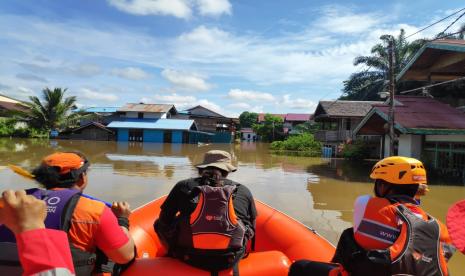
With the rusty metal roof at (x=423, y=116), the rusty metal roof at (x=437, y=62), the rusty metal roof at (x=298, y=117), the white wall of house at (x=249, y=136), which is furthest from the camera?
the white wall of house at (x=249, y=136)

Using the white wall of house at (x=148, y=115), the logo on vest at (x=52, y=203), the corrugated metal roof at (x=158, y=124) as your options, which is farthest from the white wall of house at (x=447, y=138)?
the white wall of house at (x=148, y=115)

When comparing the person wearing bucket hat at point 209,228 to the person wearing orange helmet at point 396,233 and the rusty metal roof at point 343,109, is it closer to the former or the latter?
the person wearing orange helmet at point 396,233

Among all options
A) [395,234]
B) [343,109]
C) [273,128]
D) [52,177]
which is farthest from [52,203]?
[273,128]

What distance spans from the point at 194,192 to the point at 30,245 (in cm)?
156

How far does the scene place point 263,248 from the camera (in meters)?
4.23

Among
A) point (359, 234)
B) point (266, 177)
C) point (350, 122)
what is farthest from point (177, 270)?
point (350, 122)

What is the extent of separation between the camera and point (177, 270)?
2531 millimetres

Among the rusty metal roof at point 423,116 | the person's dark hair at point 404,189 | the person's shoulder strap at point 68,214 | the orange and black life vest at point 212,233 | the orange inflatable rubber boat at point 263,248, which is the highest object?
the rusty metal roof at point 423,116

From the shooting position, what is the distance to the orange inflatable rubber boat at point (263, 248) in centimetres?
255

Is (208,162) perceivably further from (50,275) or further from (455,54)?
(455,54)

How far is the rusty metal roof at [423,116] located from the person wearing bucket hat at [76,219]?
1200cm

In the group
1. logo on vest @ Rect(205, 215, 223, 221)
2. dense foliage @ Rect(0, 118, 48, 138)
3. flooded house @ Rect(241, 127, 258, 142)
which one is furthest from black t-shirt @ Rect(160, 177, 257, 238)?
flooded house @ Rect(241, 127, 258, 142)

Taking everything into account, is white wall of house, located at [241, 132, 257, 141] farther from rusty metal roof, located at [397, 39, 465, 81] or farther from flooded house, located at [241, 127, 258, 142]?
rusty metal roof, located at [397, 39, 465, 81]

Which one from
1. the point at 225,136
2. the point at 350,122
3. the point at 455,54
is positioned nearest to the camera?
the point at 455,54
